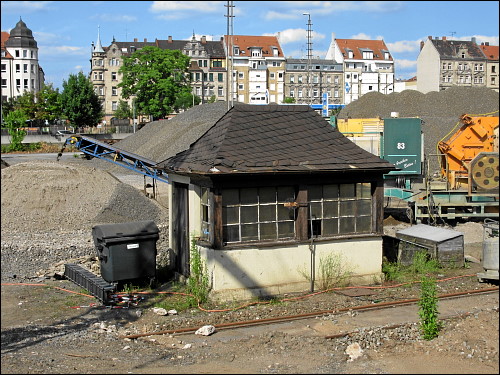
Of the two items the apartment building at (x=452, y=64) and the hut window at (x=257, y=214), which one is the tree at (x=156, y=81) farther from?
the hut window at (x=257, y=214)

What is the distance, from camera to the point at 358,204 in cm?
1453

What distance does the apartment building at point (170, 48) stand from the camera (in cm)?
9931

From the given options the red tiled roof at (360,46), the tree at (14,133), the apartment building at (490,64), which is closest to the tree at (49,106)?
the tree at (14,133)

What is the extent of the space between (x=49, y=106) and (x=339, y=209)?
6568 centimetres

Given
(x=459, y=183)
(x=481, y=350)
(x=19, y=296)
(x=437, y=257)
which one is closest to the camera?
(x=481, y=350)

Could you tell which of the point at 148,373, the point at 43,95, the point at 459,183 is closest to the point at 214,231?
the point at 148,373

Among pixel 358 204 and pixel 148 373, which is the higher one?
pixel 358 204

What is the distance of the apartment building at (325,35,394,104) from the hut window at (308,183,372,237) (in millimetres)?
93317

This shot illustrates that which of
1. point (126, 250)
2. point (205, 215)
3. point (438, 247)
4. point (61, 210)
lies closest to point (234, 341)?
point (205, 215)

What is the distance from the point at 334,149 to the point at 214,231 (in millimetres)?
3313

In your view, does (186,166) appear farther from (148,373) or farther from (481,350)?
(481,350)

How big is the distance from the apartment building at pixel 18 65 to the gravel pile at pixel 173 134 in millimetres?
49032

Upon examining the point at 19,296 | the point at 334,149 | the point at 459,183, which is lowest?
the point at 19,296

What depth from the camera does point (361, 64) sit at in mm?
107562
